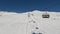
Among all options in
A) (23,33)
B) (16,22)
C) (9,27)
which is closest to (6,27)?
(9,27)

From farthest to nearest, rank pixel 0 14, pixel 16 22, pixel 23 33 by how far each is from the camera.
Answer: pixel 0 14
pixel 16 22
pixel 23 33

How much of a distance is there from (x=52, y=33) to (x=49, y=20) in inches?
16.4

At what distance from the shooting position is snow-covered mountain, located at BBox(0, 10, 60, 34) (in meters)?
3.05

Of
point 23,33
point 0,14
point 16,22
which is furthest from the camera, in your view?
point 0,14

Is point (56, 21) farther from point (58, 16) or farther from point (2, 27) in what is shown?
point (2, 27)

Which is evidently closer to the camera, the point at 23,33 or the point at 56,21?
the point at 23,33

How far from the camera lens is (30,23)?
3.19 meters

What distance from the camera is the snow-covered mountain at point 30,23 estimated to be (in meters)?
3.05

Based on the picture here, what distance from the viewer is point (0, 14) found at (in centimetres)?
349

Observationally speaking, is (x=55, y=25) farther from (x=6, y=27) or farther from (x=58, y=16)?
(x=6, y=27)

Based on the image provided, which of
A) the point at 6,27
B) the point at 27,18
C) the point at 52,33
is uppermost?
the point at 27,18

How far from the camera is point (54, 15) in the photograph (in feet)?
11.3

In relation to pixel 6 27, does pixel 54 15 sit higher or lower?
higher

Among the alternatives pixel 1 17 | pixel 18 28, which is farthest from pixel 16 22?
pixel 1 17
